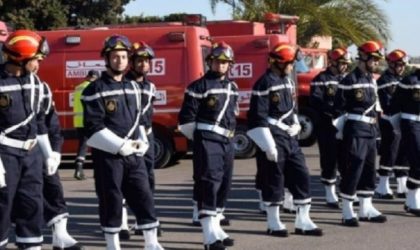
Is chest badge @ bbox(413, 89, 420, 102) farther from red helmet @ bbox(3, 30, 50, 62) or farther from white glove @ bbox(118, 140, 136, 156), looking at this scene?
red helmet @ bbox(3, 30, 50, 62)

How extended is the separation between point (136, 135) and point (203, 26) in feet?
30.8

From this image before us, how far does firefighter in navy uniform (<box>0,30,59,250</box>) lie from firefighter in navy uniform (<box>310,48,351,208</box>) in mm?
5383

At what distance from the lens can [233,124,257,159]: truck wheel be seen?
18609 millimetres

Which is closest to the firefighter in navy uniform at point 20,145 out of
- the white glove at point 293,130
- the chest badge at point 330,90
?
the white glove at point 293,130

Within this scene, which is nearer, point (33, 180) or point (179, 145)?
point (33, 180)

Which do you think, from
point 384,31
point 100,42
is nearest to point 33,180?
point 100,42

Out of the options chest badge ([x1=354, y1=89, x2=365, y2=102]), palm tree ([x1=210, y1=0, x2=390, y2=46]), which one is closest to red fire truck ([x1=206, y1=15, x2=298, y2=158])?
chest badge ([x1=354, y1=89, x2=365, y2=102])

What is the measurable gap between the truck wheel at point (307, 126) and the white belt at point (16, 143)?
13.8 m

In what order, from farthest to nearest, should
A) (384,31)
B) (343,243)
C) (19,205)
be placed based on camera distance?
(384,31), (343,243), (19,205)

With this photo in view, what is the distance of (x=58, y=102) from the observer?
17.1 meters

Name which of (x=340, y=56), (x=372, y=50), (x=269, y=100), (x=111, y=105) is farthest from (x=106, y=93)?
(x=340, y=56)

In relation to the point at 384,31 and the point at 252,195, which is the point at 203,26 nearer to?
the point at 252,195

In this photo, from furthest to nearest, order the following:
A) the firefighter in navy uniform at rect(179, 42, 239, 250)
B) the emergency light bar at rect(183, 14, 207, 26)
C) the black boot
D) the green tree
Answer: the green tree, the emergency light bar at rect(183, 14, 207, 26), the black boot, the firefighter in navy uniform at rect(179, 42, 239, 250)

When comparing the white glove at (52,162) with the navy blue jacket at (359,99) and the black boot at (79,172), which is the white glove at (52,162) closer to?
the navy blue jacket at (359,99)
